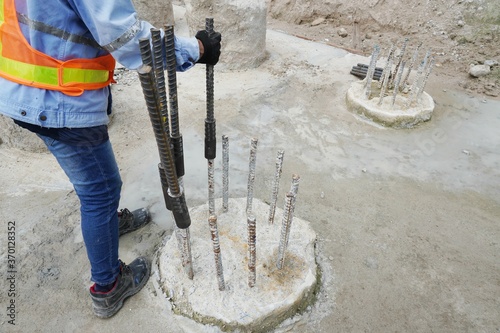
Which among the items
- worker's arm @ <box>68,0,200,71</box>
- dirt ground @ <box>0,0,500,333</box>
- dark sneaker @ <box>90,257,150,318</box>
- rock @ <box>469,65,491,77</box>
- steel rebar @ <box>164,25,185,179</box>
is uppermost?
worker's arm @ <box>68,0,200,71</box>

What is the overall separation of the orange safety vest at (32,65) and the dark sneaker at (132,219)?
4.14 feet

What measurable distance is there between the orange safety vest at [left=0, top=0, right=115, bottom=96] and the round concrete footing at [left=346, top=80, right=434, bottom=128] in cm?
348

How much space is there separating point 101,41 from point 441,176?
3.28 metres

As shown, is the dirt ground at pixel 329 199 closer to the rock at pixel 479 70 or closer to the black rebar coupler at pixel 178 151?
the rock at pixel 479 70

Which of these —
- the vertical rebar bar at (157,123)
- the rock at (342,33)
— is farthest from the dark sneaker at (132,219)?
the rock at (342,33)

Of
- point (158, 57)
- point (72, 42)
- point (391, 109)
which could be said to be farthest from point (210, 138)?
point (391, 109)

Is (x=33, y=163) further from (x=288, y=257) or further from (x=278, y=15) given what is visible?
(x=278, y=15)

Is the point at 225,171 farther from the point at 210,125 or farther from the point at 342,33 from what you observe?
the point at 342,33

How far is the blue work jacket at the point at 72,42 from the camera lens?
1343mm

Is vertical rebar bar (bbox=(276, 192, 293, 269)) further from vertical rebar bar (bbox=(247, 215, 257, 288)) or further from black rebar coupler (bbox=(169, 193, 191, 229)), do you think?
black rebar coupler (bbox=(169, 193, 191, 229))

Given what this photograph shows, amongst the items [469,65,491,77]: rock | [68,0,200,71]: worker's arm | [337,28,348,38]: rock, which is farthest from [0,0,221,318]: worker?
[337,28,348,38]: rock

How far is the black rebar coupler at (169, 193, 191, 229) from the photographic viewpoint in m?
1.64

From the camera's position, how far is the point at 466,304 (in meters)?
2.28

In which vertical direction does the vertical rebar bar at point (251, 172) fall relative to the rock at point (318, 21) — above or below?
above
